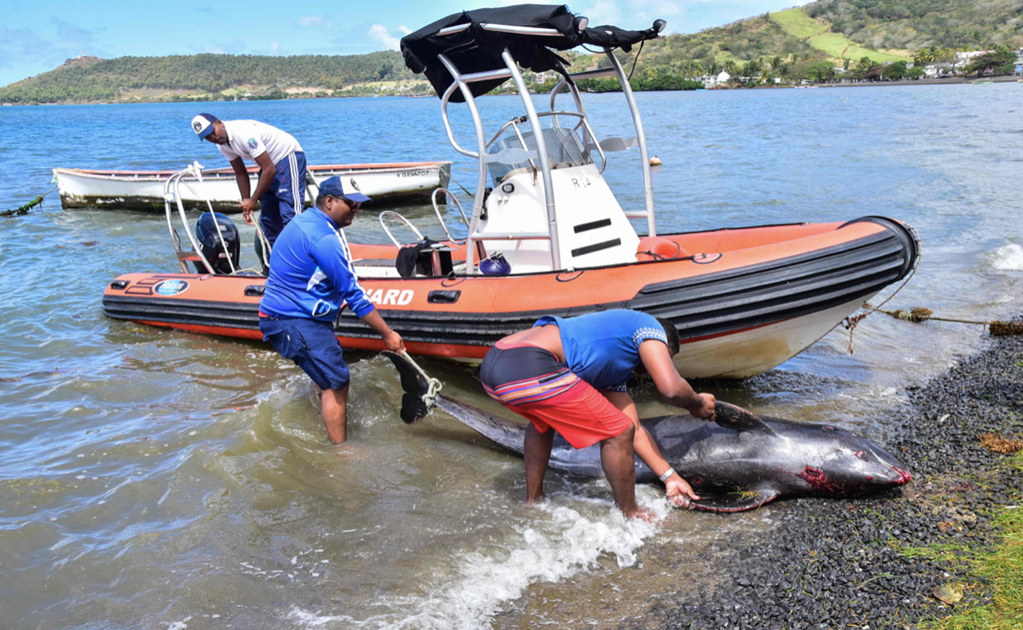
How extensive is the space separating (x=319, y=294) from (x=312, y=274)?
15 cm

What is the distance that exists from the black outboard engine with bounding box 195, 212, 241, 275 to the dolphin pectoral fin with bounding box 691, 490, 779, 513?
5816mm

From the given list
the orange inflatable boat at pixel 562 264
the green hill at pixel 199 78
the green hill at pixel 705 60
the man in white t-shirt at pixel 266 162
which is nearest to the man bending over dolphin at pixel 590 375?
the orange inflatable boat at pixel 562 264

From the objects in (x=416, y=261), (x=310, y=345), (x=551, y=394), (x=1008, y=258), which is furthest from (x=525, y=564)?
(x=1008, y=258)

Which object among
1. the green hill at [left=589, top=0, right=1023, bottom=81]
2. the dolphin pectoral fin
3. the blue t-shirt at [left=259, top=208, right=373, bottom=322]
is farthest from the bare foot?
the green hill at [left=589, top=0, right=1023, bottom=81]

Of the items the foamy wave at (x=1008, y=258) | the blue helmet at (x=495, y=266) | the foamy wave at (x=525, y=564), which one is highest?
the blue helmet at (x=495, y=266)

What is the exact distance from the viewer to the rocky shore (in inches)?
119

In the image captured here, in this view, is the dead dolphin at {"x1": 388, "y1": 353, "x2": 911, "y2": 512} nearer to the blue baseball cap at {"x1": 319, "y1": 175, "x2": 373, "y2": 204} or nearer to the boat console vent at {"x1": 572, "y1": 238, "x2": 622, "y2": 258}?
the boat console vent at {"x1": 572, "y1": 238, "x2": 622, "y2": 258}

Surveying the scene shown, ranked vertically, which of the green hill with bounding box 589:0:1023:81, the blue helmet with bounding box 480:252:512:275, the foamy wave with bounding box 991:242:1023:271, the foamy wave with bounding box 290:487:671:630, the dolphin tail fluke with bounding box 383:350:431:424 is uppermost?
the green hill with bounding box 589:0:1023:81

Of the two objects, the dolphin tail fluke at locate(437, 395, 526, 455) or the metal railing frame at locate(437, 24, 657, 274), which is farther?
the metal railing frame at locate(437, 24, 657, 274)

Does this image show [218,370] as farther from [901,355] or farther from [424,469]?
[901,355]

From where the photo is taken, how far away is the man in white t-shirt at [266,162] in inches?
254

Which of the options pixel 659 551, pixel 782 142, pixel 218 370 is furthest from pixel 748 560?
pixel 782 142

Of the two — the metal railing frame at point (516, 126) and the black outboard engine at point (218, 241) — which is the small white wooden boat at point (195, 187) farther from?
the metal railing frame at point (516, 126)

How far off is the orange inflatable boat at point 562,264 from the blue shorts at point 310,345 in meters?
1.26
